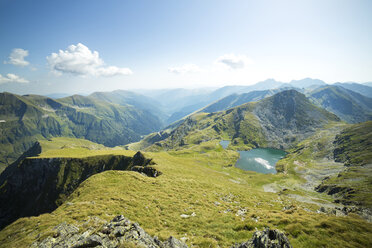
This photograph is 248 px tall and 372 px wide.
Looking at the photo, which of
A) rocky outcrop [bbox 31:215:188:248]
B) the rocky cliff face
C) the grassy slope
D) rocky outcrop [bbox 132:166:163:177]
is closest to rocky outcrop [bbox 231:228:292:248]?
the grassy slope

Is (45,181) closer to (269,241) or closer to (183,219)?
(183,219)

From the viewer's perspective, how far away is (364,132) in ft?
603

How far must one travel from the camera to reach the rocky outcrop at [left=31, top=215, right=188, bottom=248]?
12.8 metres

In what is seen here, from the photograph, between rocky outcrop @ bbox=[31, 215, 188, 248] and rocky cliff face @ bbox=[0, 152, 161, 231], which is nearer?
rocky outcrop @ bbox=[31, 215, 188, 248]

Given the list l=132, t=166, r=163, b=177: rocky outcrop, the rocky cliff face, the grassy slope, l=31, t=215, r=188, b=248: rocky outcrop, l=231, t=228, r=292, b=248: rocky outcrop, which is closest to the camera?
l=231, t=228, r=292, b=248: rocky outcrop

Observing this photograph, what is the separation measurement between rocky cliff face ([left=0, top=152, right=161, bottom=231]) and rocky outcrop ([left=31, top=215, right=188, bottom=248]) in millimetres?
68783

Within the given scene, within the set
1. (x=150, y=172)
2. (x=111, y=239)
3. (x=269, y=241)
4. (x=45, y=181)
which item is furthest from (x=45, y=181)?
(x=269, y=241)

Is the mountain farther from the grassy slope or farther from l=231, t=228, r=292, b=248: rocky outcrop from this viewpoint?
l=231, t=228, r=292, b=248: rocky outcrop

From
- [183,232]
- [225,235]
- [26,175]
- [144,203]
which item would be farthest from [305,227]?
[26,175]

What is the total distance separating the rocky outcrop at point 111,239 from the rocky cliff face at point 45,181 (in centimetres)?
6878

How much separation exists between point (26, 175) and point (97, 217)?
132 m

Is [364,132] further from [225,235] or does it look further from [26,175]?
[26,175]

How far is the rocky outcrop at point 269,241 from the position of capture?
1201cm

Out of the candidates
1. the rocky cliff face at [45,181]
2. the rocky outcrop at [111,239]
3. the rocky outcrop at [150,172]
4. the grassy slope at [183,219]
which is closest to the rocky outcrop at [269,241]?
the grassy slope at [183,219]
